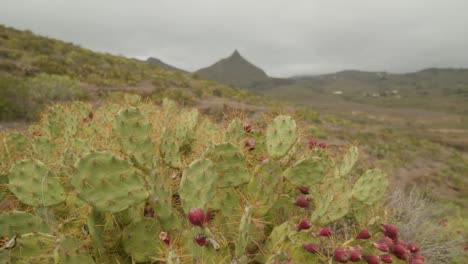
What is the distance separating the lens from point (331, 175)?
10.9 feet

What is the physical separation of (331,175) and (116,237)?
2.25 metres

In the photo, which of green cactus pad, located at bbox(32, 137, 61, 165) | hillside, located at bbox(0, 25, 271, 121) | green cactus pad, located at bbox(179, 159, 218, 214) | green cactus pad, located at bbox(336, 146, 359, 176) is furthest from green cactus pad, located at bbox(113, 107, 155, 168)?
hillside, located at bbox(0, 25, 271, 121)

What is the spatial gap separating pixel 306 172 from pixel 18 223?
2.06 meters

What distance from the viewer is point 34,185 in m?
2.04

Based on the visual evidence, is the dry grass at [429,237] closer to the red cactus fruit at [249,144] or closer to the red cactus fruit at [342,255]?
the red cactus fruit at [249,144]

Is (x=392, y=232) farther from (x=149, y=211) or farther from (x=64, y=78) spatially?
(x=64, y=78)

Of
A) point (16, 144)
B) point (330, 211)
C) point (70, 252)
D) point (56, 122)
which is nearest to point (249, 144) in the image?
point (330, 211)

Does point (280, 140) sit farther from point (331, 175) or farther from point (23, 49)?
point (23, 49)

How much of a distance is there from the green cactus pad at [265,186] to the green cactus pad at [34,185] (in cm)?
134

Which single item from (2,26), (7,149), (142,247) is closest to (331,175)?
(142,247)

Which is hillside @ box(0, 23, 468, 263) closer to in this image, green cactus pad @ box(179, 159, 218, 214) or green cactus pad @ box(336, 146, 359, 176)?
green cactus pad @ box(336, 146, 359, 176)

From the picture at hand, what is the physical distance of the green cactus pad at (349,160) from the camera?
3.17 m

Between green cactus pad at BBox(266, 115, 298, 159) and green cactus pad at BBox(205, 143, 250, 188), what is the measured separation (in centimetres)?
31

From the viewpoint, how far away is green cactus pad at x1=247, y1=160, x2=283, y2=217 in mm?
2256
